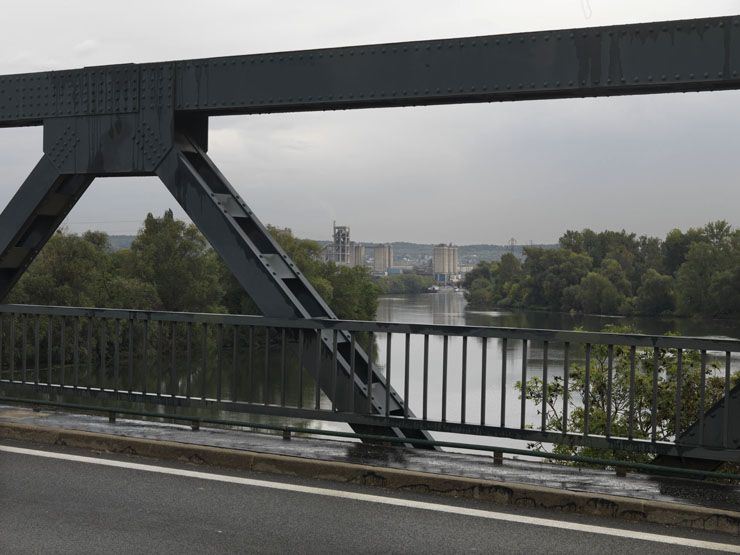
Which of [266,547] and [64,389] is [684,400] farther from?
[266,547]

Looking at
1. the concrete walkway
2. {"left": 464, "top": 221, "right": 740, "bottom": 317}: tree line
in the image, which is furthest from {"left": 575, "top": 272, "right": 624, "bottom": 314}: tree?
the concrete walkway

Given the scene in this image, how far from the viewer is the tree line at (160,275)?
72.9 m

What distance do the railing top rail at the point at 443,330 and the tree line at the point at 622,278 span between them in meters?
74.4

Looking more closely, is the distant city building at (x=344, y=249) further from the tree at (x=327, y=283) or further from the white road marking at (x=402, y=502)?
the white road marking at (x=402, y=502)

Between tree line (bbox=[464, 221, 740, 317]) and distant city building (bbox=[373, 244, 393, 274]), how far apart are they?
69.0 meters

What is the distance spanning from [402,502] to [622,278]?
86.2 meters

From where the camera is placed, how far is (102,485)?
6.43m

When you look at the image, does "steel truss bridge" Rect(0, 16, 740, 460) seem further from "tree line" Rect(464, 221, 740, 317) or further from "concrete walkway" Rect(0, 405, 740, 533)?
"tree line" Rect(464, 221, 740, 317)

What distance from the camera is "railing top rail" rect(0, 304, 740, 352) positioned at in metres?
6.35

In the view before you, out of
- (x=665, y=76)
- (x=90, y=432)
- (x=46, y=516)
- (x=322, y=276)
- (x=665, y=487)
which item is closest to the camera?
(x=46, y=516)

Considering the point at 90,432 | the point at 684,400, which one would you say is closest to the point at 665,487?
the point at 90,432

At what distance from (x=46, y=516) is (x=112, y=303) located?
74006 millimetres

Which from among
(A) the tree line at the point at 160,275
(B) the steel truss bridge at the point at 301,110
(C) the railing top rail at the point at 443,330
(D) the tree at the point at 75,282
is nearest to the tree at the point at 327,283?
(A) the tree line at the point at 160,275

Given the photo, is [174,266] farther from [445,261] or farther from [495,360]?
[445,261]
